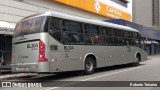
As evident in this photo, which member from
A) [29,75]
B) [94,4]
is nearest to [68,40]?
[29,75]

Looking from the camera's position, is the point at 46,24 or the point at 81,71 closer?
the point at 46,24

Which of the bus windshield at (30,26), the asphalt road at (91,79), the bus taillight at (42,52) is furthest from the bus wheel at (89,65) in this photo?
the bus windshield at (30,26)

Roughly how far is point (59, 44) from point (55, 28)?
0.73 m

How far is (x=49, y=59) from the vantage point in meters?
12.8

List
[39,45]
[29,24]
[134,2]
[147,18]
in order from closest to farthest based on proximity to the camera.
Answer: [39,45] → [29,24] → [134,2] → [147,18]

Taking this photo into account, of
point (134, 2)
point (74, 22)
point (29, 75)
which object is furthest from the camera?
point (134, 2)

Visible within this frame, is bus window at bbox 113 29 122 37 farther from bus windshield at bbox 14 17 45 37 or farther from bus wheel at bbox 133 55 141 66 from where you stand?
bus windshield at bbox 14 17 45 37

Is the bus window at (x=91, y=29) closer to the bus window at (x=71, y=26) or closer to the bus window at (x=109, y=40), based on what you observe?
the bus window at (x=71, y=26)

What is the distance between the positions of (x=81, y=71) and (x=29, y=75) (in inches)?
107

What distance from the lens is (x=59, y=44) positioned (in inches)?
527

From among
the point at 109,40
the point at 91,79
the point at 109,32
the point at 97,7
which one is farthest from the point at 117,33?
the point at 97,7

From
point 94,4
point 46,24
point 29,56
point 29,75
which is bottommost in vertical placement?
point 29,75

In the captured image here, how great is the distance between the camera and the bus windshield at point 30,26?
42.6 ft

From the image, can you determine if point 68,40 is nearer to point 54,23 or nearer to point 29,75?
point 54,23
